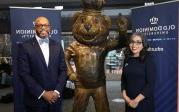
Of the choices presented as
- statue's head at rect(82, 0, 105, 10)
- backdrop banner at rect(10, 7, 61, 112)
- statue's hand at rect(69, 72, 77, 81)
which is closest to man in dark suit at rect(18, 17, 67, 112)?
statue's hand at rect(69, 72, 77, 81)

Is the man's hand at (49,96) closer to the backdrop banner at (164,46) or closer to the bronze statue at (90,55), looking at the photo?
the bronze statue at (90,55)

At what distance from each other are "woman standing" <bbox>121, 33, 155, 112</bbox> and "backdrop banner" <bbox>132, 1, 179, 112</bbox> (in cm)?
61

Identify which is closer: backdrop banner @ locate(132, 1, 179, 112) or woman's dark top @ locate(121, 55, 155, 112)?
woman's dark top @ locate(121, 55, 155, 112)

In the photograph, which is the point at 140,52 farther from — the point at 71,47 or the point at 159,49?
the point at 71,47

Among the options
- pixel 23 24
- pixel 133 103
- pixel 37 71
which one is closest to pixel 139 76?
pixel 133 103

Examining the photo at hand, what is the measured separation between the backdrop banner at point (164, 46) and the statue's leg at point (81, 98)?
77 centimetres

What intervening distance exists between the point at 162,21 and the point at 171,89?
73cm

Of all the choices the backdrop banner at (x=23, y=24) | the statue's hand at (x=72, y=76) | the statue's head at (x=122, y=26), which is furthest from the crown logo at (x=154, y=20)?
the backdrop banner at (x=23, y=24)

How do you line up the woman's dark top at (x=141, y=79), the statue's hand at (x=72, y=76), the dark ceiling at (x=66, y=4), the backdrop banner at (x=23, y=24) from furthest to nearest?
the dark ceiling at (x=66, y=4) < the backdrop banner at (x=23, y=24) < the statue's hand at (x=72, y=76) < the woman's dark top at (x=141, y=79)

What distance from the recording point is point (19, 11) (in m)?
4.71

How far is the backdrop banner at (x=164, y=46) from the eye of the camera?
3.88 m

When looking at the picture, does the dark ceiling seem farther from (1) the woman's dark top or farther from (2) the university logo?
(1) the woman's dark top

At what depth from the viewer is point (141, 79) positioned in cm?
334

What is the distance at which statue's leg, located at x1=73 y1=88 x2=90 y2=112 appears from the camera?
13.5 feet
